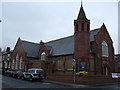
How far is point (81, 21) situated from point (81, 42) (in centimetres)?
443

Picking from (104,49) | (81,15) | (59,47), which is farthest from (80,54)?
(59,47)

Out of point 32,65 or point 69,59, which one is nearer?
point 69,59

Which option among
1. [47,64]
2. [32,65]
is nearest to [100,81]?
[47,64]

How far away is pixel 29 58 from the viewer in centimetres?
4562

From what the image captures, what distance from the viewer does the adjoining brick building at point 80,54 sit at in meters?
32.6

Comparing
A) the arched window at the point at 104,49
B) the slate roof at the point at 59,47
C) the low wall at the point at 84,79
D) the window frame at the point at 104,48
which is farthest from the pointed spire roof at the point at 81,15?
the low wall at the point at 84,79

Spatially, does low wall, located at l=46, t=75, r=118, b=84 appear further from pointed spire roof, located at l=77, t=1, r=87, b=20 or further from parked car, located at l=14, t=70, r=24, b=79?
pointed spire roof, located at l=77, t=1, r=87, b=20

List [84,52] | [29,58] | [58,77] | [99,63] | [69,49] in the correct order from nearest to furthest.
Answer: [58,77] → [84,52] → [99,63] → [69,49] → [29,58]

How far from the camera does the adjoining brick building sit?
32.6 m

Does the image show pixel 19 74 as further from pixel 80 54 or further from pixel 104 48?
pixel 104 48

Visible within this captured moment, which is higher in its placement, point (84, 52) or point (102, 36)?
point (102, 36)

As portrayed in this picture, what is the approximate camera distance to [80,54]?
32.2 m

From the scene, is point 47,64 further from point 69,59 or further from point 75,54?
point 75,54

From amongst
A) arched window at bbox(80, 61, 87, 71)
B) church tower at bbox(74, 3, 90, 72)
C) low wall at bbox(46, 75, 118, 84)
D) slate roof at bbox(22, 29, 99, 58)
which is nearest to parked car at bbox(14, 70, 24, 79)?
low wall at bbox(46, 75, 118, 84)
